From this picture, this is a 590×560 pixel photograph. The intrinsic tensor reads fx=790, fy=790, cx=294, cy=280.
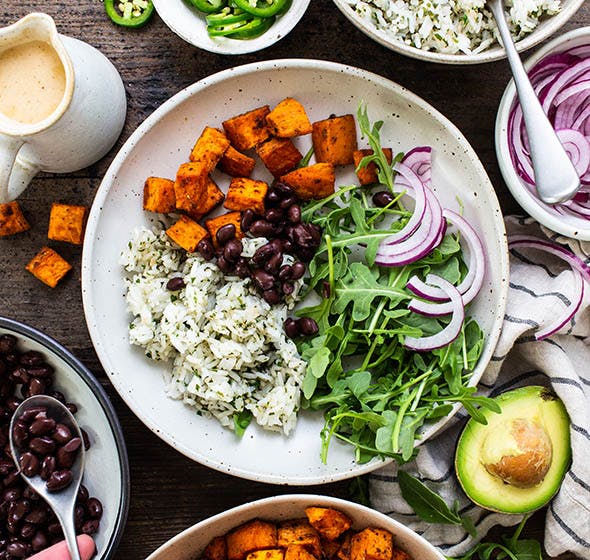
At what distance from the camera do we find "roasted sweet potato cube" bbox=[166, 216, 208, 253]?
6.53ft

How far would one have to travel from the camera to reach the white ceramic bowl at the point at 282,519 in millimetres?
1961

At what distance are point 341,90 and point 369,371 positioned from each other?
2.39 feet

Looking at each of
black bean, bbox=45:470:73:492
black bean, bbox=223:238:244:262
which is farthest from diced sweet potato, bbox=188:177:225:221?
black bean, bbox=45:470:73:492

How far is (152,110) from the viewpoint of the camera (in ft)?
7.04

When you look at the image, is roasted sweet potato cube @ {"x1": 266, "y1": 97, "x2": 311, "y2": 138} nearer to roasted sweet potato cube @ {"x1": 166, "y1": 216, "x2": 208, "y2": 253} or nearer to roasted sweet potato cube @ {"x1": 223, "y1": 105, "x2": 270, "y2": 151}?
roasted sweet potato cube @ {"x1": 223, "y1": 105, "x2": 270, "y2": 151}

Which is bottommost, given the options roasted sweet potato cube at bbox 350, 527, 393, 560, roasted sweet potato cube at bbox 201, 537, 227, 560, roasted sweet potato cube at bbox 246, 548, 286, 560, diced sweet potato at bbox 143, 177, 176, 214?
roasted sweet potato cube at bbox 201, 537, 227, 560

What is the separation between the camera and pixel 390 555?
196 centimetres

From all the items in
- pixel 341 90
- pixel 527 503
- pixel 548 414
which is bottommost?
pixel 527 503

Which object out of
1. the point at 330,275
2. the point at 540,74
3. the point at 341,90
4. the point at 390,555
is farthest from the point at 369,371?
the point at 540,74

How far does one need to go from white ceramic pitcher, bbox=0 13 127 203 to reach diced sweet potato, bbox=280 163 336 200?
18.7 inches

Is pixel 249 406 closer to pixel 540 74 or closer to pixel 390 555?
pixel 390 555

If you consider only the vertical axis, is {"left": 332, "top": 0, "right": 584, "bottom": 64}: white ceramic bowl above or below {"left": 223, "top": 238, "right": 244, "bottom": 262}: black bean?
above

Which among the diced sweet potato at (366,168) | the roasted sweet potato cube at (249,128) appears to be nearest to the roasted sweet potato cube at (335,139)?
the diced sweet potato at (366,168)

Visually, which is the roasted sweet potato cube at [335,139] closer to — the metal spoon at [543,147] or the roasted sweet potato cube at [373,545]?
the metal spoon at [543,147]
